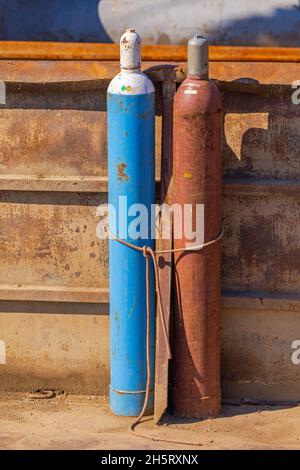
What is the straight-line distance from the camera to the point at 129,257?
164 inches

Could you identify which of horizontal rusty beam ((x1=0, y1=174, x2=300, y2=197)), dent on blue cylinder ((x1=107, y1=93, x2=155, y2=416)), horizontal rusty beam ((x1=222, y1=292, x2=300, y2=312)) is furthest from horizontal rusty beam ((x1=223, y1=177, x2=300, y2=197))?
horizontal rusty beam ((x1=222, y1=292, x2=300, y2=312))

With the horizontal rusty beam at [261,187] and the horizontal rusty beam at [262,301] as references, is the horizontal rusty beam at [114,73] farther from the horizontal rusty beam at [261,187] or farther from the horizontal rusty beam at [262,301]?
the horizontal rusty beam at [262,301]

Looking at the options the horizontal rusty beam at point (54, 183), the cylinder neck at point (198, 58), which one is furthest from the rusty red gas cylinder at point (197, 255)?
the horizontal rusty beam at point (54, 183)

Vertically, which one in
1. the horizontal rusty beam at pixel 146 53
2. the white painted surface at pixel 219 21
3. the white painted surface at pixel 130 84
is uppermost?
the white painted surface at pixel 219 21

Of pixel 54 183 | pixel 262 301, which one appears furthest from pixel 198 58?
pixel 262 301

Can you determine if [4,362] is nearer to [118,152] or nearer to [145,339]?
[145,339]

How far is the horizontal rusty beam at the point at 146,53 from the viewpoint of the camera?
4.18 meters

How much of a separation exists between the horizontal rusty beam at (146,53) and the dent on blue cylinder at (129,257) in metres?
0.31

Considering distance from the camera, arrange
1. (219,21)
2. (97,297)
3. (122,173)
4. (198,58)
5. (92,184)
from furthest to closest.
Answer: (219,21) < (97,297) < (92,184) < (122,173) < (198,58)

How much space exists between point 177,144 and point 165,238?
46 centimetres

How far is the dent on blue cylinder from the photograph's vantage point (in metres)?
4.03

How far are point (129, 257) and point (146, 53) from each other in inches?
38.4

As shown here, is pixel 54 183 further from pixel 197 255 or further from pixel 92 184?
pixel 197 255

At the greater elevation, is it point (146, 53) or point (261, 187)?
point (146, 53)
